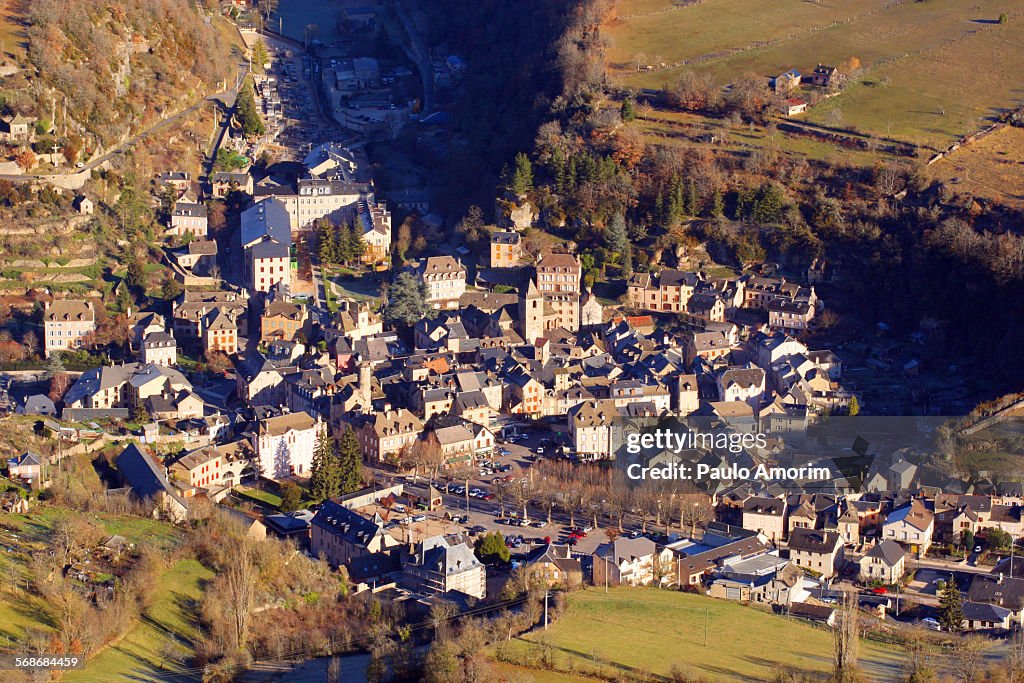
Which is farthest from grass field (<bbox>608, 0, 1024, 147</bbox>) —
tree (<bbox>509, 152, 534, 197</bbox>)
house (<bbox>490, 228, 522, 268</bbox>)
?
house (<bbox>490, 228, 522, 268</bbox>)

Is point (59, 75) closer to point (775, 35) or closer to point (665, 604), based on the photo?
point (775, 35)

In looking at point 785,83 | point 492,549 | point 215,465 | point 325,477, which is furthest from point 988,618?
point 785,83

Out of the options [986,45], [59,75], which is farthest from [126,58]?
[986,45]

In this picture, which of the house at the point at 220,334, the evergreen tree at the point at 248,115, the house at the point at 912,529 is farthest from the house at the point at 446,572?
the evergreen tree at the point at 248,115

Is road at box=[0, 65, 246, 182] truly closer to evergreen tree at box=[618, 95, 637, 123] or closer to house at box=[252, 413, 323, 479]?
evergreen tree at box=[618, 95, 637, 123]

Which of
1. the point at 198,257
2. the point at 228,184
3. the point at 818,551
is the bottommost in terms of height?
the point at 818,551

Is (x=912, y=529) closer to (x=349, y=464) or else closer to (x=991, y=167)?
(x=349, y=464)
